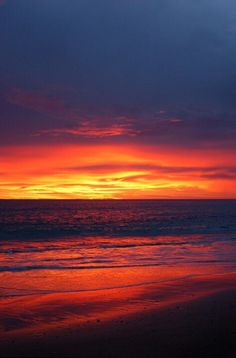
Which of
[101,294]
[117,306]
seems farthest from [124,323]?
[101,294]

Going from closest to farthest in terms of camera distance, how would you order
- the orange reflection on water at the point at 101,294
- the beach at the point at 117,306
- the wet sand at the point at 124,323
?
the wet sand at the point at 124,323
the beach at the point at 117,306
the orange reflection on water at the point at 101,294

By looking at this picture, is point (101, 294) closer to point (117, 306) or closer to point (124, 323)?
point (117, 306)

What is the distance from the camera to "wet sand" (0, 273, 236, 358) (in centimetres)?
866

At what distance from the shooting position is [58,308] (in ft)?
40.8

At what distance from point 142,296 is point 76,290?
2.61 m

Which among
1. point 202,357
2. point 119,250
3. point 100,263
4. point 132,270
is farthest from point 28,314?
point 119,250

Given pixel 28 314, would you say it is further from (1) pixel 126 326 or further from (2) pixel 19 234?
(2) pixel 19 234

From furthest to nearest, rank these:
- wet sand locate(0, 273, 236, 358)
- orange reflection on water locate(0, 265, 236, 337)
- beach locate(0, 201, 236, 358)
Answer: orange reflection on water locate(0, 265, 236, 337) → beach locate(0, 201, 236, 358) → wet sand locate(0, 273, 236, 358)

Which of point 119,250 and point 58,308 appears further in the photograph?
point 119,250

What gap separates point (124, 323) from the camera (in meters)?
10.6

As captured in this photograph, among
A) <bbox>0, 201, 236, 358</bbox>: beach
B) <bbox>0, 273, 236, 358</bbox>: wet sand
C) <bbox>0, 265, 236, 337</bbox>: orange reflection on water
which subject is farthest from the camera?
<bbox>0, 265, 236, 337</bbox>: orange reflection on water

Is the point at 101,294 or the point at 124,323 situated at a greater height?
the point at 124,323

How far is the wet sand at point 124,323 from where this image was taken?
28.4 ft

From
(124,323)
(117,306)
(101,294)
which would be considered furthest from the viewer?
(101,294)
